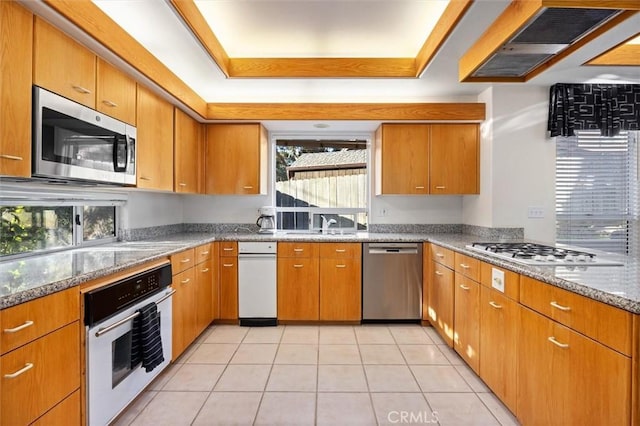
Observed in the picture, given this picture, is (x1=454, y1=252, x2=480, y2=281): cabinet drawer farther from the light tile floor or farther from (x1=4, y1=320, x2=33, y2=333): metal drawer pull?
(x1=4, y1=320, x2=33, y2=333): metal drawer pull

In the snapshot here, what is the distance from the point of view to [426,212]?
3924mm

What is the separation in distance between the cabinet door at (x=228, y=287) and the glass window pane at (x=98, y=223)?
3.31 feet

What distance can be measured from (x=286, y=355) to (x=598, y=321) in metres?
2.11

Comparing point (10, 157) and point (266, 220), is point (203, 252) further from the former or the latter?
point (10, 157)

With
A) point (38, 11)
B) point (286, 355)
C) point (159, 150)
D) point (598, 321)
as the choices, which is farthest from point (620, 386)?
point (159, 150)

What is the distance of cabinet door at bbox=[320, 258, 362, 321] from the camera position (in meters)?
3.34

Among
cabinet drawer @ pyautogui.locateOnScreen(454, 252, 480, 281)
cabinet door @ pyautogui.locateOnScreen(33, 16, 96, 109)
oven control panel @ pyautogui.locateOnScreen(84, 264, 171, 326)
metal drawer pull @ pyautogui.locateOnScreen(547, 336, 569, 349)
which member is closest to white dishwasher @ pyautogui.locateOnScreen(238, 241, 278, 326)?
oven control panel @ pyautogui.locateOnScreen(84, 264, 171, 326)

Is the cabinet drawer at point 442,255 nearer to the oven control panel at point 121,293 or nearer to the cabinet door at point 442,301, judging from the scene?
the cabinet door at point 442,301

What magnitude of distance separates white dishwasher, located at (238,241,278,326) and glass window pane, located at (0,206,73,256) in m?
1.44

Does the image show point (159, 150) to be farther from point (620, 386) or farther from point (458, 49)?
point (620, 386)

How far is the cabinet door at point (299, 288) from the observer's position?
3.34m

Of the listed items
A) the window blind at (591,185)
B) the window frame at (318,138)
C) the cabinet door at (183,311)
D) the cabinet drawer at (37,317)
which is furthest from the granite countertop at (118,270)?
the window frame at (318,138)

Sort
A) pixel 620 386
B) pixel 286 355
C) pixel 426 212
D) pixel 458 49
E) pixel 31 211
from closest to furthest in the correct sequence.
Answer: pixel 620 386
pixel 31 211
pixel 458 49
pixel 286 355
pixel 426 212

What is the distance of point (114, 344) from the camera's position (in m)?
1.74
